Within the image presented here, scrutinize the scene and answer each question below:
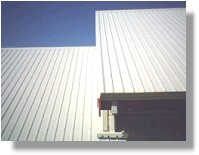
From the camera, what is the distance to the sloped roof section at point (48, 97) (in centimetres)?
280

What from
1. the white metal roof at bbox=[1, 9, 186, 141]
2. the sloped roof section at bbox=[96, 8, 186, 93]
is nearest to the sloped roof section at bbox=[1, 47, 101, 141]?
the white metal roof at bbox=[1, 9, 186, 141]

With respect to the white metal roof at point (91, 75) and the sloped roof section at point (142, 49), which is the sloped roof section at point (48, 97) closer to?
the white metal roof at point (91, 75)

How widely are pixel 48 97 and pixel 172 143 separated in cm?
141

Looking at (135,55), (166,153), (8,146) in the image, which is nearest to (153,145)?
(166,153)

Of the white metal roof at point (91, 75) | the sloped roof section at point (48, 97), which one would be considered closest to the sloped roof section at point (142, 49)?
the white metal roof at point (91, 75)

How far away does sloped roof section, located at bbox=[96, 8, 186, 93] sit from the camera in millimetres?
2500

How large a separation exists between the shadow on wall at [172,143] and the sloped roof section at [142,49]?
0.07 m

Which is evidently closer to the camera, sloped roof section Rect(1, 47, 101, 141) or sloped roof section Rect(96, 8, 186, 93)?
sloped roof section Rect(96, 8, 186, 93)

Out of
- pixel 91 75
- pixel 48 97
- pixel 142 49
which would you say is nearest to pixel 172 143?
pixel 142 49

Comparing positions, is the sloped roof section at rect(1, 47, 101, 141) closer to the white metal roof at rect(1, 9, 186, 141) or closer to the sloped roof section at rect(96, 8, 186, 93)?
the white metal roof at rect(1, 9, 186, 141)

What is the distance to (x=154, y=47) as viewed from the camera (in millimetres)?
3033

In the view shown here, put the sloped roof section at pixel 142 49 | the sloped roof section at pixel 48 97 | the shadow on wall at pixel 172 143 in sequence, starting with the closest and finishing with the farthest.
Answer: the sloped roof section at pixel 142 49 → the shadow on wall at pixel 172 143 → the sloped roof section at pixel 48 97

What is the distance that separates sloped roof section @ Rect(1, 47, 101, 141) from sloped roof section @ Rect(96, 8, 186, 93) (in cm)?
54

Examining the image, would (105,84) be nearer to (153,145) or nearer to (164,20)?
(153,145)
